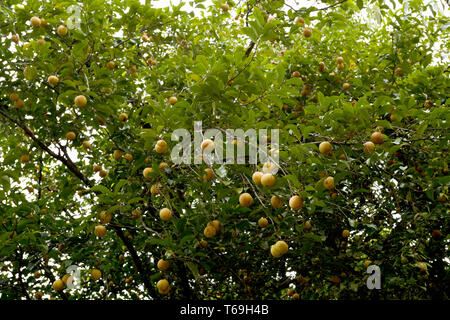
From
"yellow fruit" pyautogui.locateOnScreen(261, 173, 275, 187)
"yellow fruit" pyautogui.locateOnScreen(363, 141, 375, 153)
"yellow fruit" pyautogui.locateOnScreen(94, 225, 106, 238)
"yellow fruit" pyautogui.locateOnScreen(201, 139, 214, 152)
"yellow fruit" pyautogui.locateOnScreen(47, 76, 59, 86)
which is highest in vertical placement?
"yellow fruit" pyautogui.locateOnScreen(47, 76, 59, 86)

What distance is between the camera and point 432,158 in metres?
3.43

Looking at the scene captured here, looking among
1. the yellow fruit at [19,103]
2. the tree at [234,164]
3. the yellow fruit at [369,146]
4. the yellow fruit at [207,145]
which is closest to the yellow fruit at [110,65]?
the tree at [234,164]

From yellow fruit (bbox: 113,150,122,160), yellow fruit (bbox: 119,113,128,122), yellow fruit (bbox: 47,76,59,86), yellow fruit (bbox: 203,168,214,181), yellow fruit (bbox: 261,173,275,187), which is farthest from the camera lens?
yellow fruit (bbox: 119,113,128,122)

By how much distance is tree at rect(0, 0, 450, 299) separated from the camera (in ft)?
8.04

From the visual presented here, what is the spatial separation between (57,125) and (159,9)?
1423 millimetres

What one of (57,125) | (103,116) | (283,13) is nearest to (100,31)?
(103,116)

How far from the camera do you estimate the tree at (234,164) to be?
8.04ft

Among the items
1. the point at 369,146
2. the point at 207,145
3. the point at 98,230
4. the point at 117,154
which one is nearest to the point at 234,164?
the point at 207,145

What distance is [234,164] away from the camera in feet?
7.81

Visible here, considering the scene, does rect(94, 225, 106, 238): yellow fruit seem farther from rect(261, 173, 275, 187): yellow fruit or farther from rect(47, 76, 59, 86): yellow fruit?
rect(261, 173, 275, 187): yellow fruit

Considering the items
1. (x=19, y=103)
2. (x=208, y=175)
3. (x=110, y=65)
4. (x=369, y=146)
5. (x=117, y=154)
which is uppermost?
(x=110, y=65)

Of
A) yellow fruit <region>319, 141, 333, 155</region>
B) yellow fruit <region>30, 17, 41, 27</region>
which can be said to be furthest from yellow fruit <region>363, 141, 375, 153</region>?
yellow fruit <region>30, 17, 41, 27</region>

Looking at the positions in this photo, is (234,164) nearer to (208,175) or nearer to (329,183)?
(208,175)
